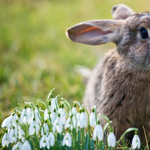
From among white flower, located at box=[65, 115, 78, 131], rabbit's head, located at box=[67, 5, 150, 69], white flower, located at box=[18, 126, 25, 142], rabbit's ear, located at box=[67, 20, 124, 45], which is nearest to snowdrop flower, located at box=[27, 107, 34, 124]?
white flower, located at box=[18, 126, 25, 142]

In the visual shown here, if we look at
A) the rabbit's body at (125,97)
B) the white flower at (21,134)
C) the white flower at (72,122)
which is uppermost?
the rabbit's body at (125,97)

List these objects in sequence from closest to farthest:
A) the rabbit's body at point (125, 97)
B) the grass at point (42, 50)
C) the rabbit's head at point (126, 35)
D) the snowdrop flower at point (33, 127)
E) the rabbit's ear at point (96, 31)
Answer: the snowdrop flower at point (33, 127) → the rabbit's head at point (126, 35) → the rabbit's body at point (125, 97) → the rabbit's ear at point (96, 31) → the grass at point (42, 50)

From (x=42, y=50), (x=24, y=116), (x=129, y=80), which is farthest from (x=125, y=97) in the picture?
(x=42, y=50)

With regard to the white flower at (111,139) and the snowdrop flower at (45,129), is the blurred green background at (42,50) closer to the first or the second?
the snowdrop flower at (45,129)

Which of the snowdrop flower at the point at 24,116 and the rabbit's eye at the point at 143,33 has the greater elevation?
the rabbit's eye at the point at 143,33

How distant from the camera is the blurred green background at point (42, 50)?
491cm

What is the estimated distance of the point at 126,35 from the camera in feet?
11.0

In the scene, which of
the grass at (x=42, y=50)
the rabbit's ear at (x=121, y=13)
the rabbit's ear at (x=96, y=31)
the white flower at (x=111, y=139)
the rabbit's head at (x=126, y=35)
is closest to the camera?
the white flower at (x=111, y=139)

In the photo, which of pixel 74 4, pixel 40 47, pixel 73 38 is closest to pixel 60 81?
pixel 73 38

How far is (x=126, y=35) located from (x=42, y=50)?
13.0 feet

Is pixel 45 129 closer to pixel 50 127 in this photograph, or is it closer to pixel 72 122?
pixel 50 127

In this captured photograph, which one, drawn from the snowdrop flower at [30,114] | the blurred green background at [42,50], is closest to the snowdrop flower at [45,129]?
the snowdrop flower at [30,114]

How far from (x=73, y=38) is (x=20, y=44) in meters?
3.52

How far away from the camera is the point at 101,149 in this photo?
2.62 meters
